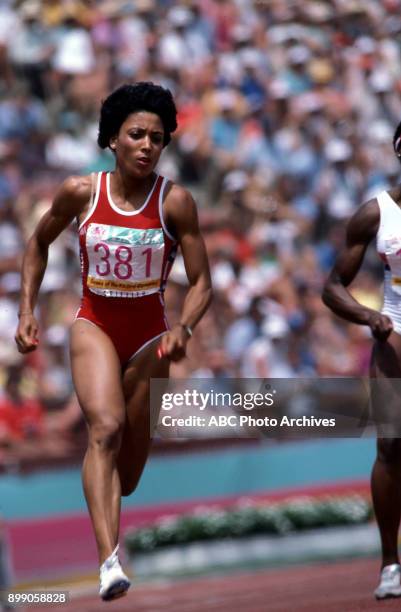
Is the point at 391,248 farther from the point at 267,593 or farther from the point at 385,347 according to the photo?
the point at 267,593

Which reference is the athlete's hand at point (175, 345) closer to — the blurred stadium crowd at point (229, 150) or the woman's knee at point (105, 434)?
the woman's knee at point (105, 434)

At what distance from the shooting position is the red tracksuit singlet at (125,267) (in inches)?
334

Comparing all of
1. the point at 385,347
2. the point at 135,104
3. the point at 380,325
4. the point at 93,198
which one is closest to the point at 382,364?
the point at 385,347

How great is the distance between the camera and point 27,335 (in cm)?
847

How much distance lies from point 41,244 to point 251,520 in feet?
20.4

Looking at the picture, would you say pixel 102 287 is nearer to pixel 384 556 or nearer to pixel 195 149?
pixel 384 556

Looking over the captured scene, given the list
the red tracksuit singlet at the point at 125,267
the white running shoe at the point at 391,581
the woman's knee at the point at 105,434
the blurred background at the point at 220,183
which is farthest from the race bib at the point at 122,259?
the blurred background at the point at 220,183

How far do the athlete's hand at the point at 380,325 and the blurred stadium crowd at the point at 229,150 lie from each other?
5.34 m

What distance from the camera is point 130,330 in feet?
28.6

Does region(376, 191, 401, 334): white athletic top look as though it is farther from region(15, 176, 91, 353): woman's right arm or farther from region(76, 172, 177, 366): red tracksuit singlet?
region(15, 176, 91, 353): woman's right arm

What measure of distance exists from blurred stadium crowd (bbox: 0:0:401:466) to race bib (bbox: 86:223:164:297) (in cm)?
515

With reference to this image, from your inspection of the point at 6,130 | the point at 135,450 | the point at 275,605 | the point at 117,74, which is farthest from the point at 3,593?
the point at 117,74

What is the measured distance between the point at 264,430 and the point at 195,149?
6209mm

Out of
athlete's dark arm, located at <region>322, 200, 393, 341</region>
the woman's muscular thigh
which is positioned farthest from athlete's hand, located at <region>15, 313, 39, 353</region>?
athlete's dark arm, located at <region>322, 200, 393, 341</region>
